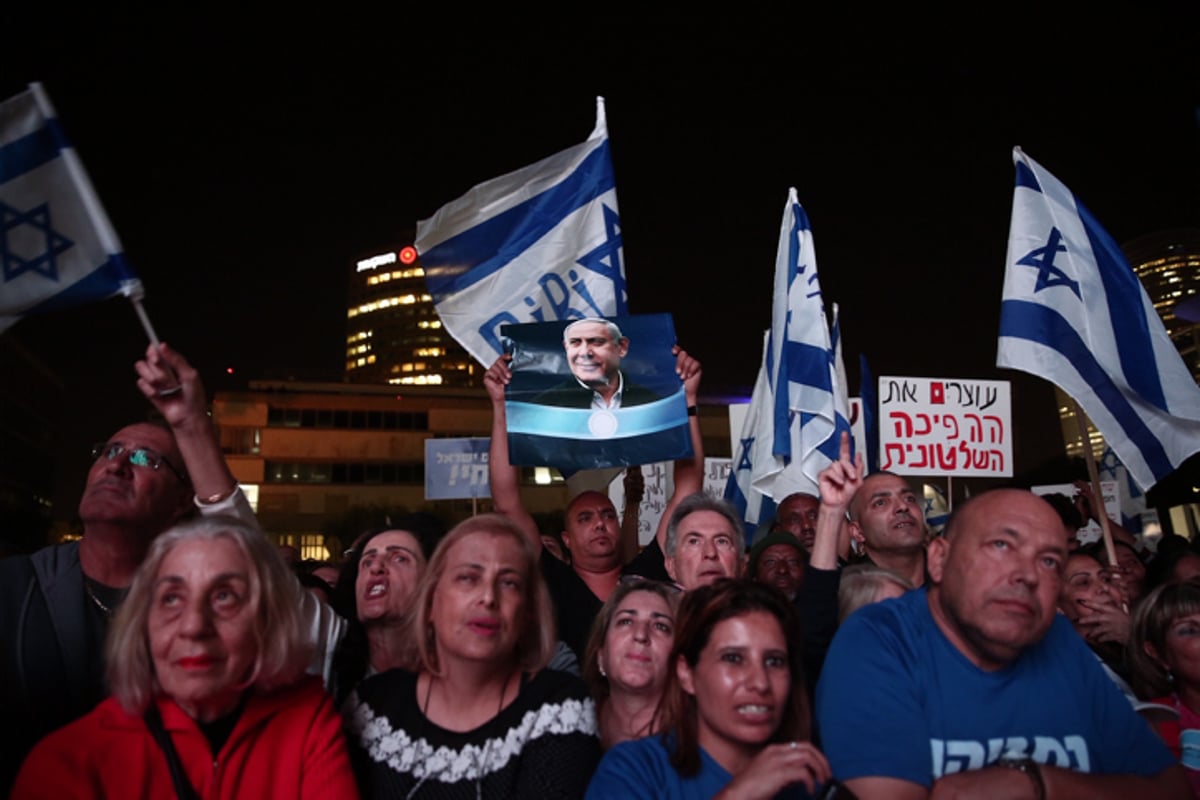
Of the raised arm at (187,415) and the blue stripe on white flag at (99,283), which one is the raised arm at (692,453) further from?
the blue stripe on white flag at (99,283)

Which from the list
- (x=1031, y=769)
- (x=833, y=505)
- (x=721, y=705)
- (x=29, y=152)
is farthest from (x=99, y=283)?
(x=1031, y=769)

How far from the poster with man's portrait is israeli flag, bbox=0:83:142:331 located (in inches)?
94.8

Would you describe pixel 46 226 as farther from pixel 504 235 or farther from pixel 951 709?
pixel 951 709

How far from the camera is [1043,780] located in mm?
2826

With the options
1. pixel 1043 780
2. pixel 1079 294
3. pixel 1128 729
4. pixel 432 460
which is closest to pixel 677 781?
pixel 1043 780

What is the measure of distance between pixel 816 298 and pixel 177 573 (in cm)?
569

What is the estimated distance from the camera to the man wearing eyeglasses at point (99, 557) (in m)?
3.13

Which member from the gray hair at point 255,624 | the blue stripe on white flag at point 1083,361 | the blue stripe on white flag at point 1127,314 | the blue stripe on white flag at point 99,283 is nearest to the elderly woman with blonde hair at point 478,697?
the gray hair at point 255,624

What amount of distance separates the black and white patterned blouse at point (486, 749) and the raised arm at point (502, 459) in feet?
6.96

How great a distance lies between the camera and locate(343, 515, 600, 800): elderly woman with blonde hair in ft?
9.89

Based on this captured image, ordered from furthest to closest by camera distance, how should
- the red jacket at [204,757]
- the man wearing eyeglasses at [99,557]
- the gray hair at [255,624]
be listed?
the man wearing eyeglasses at [99,557] < the gray hair at [255,624] < the red jacket at [204,757]

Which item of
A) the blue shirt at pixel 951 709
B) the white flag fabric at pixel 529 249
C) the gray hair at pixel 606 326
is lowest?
the blue shirt at pixel 951 709

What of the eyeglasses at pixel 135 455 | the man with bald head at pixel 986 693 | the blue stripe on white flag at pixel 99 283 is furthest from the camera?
the blue stripe on white flag at pixel 99 283

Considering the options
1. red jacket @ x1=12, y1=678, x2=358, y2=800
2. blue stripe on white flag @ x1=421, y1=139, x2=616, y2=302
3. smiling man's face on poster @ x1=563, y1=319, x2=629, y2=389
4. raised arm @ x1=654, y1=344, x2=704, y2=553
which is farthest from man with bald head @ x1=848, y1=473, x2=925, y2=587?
red jacket @ x1=12, y1=678, x2=358, y2=800
